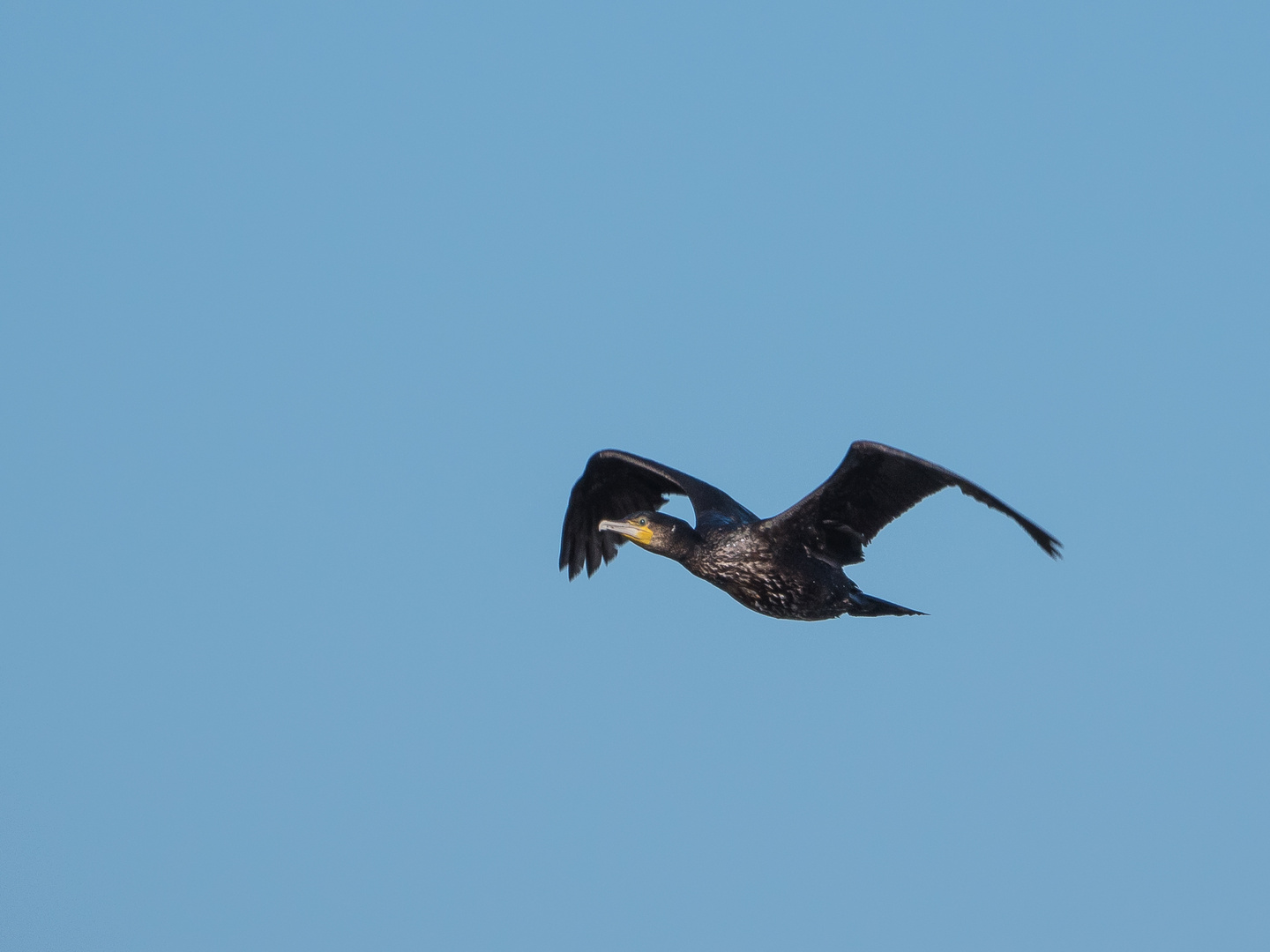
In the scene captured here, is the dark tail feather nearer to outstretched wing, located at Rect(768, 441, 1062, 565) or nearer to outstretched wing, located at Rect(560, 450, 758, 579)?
outstretched wing, located at Rect(768, 441, 1062, 565)

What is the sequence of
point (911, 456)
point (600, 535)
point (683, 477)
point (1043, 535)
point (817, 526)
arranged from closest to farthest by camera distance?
1. point (1043, 535)
2. point (911, 456)
3. point (817, 526)
4. point (683, 477)
5. point (600, 535)

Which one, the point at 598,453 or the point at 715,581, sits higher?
the point at 598,453

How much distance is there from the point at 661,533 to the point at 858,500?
5.75 ft

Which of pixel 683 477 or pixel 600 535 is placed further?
pixel 600 535

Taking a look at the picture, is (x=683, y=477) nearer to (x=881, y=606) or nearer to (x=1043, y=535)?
(x=881, y=606)

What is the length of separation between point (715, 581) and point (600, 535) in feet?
9.83

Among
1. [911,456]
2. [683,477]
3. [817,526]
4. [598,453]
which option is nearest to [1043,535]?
[911,456]

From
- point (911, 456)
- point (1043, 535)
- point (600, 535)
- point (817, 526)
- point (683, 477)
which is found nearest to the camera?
point (1043, 535)

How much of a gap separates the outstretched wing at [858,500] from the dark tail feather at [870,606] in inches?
11.8

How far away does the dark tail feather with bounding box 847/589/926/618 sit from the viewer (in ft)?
45.3

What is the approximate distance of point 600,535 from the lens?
1672 cm

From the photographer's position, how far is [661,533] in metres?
14.0

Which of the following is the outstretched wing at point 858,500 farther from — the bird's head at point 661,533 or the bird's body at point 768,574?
the bird's head at point 661,533

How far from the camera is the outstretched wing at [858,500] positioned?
42.0 ft
